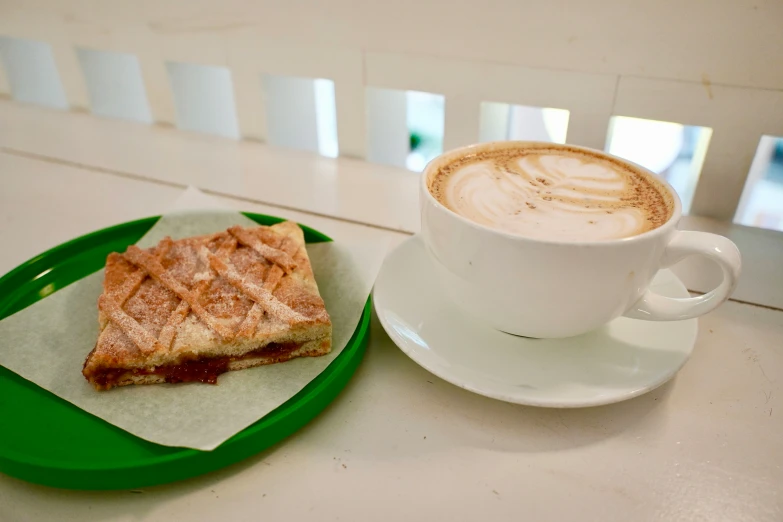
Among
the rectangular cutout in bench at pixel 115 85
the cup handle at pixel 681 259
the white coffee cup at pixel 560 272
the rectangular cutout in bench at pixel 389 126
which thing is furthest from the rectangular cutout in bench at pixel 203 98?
the cup handle at pixel 681 259

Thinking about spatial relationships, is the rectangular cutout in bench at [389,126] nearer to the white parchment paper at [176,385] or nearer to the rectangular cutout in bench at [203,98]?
the rectangular cutout in bench at [203,98]

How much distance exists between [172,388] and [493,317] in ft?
1.06

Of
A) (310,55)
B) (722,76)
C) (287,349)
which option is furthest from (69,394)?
(722,76)

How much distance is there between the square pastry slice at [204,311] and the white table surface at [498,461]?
9 cm

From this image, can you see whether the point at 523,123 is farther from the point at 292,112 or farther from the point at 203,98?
the point at 203,98

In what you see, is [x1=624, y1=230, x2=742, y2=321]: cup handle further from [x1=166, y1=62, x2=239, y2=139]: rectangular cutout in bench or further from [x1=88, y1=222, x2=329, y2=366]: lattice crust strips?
[x1=166, y1=62, x2=239, y2=139]: rectangular cutout in bench

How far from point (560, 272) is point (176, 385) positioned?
38cm

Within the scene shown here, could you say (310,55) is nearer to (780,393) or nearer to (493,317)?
(493,317)

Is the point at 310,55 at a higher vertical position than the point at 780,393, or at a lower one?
higher

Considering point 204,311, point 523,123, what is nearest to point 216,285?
point 204,311

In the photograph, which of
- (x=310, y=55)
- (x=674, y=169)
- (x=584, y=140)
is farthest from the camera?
(x=674, y=169)

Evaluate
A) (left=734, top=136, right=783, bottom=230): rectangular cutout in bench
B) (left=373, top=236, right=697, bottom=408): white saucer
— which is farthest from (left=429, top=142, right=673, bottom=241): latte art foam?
(left=734, top=136, right=783, bottom=230): rectangular cutout in bench

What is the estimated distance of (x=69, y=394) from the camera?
58 cm

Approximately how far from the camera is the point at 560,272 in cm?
51
